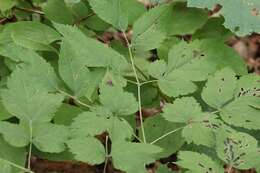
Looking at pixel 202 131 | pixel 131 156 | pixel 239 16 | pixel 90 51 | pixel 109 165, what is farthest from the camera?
pixel 109 165

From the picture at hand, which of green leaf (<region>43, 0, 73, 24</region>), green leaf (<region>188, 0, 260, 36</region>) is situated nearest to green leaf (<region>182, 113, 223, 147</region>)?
green leaf (<region>188, 0, 260, 36</region>)

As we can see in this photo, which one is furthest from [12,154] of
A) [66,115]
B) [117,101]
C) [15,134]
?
[117,101]

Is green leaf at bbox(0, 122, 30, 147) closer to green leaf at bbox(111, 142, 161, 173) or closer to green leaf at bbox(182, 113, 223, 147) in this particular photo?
green leaf at bbox(111, 142, 161, 173)

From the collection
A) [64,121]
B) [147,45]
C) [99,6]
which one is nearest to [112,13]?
[99,6]

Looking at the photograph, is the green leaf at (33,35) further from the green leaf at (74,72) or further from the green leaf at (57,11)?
the green leaf at (74,72)

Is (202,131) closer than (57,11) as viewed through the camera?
Yes

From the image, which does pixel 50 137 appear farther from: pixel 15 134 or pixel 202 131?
pixel 202 131
